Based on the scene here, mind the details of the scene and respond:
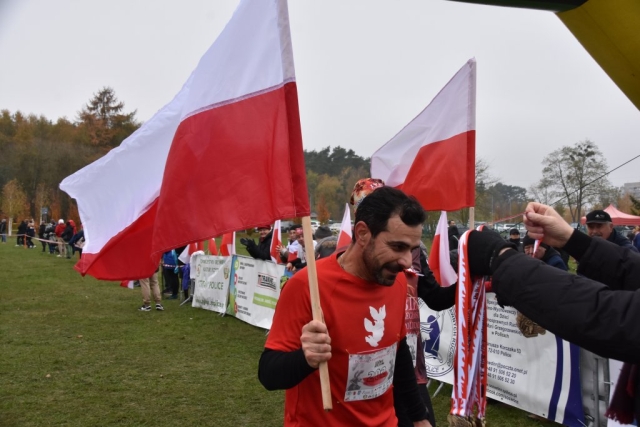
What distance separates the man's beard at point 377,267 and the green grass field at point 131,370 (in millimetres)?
4184

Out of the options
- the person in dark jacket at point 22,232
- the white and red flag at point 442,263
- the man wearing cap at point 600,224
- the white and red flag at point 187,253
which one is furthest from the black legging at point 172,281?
the person in dark jacket at point 22,232

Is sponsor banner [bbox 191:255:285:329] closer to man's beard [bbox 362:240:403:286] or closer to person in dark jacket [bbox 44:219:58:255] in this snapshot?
man's beard [bbox 362:240:403:286]

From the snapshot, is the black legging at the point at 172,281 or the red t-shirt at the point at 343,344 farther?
the black legging at the point at 172,281

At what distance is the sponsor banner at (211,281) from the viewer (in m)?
13.0

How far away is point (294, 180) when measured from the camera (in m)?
2.78

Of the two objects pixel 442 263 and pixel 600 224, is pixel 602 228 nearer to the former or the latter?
pixel 600 224

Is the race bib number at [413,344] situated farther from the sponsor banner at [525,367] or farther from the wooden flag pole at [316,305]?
the sponsor banner at [525,367]

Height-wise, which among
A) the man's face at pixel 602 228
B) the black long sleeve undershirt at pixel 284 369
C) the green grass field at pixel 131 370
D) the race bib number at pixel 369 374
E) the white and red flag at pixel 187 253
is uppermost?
the man's face at pixel 602 228

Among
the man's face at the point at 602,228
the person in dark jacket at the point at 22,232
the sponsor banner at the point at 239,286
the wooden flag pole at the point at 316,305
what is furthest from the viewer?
the person in dark jacket at the point at 22,232

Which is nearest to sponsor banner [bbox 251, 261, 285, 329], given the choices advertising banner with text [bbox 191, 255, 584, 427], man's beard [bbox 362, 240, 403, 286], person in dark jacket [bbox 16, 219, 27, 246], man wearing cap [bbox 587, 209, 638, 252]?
advertising banner with text [bbox 191, 255, 584, 427]

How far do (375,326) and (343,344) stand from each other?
8.0 inches

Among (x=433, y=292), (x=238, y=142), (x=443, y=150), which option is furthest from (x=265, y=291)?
(x=238, y=142)

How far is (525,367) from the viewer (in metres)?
6.37

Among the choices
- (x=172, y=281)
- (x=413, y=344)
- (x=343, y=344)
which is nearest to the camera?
(x=343, y=344)
